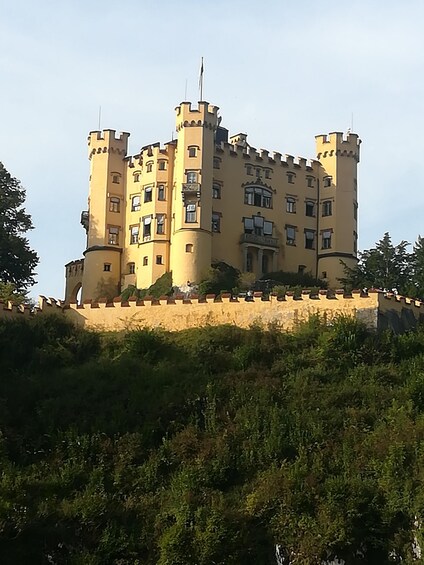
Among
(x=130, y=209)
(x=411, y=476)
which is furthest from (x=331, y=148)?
(x=411, y=476)

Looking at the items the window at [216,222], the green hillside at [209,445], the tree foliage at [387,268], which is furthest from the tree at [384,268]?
the green hillside at [209,445]

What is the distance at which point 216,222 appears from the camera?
6588 cm

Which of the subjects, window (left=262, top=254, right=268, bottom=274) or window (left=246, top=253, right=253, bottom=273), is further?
window (left=262, top=254, right=268, bottom=274)

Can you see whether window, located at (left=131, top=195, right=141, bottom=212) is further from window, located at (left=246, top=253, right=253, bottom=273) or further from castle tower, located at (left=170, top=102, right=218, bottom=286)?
window, located at (left=246, top=253, right=253, bottom=273)

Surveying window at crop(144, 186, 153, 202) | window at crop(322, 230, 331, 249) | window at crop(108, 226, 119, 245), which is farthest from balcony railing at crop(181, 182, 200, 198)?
window at crop(322, 230, 331, 249)

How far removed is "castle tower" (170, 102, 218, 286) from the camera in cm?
6306

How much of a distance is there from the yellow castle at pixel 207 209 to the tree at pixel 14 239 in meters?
4.20

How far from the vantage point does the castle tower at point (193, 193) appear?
63062mm

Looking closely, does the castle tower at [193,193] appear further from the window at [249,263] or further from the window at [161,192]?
the window at [249,263]

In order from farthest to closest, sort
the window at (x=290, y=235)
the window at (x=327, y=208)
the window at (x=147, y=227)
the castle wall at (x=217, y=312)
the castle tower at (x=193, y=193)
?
the window at (x=327, y=208) → the window at (x=290, y=235) → the window at (x=147, y=227) → the castle tower at (x=193, y=193) → the castle wall at (x=217, y=312)

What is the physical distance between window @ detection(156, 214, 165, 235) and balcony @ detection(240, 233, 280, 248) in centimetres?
487

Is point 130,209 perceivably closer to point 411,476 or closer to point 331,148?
point 331,148

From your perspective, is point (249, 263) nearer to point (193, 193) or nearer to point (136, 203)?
point (193, 193)

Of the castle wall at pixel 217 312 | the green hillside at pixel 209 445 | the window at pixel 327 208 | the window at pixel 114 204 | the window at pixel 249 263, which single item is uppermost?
the window at pixel 327 208
